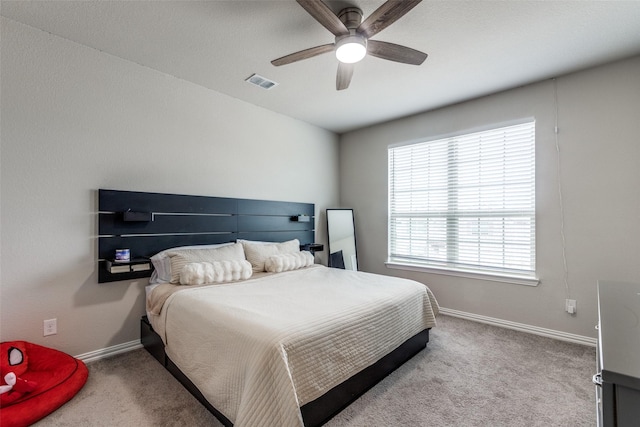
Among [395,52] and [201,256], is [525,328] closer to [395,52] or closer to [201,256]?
[395,52]

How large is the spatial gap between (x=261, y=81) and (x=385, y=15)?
1.67 metres

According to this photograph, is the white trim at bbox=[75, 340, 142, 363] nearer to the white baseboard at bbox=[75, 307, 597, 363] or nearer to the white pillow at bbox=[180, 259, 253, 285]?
the white baseboard at bbox=[75, 307, 597, 363]

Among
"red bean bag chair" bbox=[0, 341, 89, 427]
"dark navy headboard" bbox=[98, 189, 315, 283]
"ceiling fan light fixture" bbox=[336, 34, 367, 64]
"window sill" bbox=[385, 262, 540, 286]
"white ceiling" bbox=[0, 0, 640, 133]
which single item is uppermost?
"white ceiling" bbox=[0, 0, 640, 133]

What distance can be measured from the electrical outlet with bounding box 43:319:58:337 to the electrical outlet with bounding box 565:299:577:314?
180 inches

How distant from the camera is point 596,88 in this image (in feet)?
8.96

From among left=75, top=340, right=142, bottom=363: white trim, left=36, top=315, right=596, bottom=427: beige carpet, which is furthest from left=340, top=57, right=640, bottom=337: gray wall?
left=75, top=340, right=142, bottom=363: white trim

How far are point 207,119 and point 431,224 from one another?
3080 millimetres

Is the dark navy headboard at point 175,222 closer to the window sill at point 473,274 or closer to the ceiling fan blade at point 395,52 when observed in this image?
the window sill at point 473,274

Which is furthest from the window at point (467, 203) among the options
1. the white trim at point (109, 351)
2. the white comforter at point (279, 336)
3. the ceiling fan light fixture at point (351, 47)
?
the white trim at point (109, 351)

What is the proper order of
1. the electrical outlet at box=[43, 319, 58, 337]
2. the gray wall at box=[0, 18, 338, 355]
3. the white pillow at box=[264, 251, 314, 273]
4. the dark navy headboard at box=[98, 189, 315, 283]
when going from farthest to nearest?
the white pillow at box=[264, 251, 314, 273], the dark navy headboard at box=[98, 189, 315, 283], the electrical outlet at box=[43, 319, 58, 337], the gray wall at box=[0, 18, 338, 355]

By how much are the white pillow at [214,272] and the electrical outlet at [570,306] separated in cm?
314

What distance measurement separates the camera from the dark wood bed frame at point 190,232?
1.85 m

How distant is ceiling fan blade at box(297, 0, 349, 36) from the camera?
1.58 metres

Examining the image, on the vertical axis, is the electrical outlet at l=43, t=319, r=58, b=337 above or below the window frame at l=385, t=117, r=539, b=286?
below
